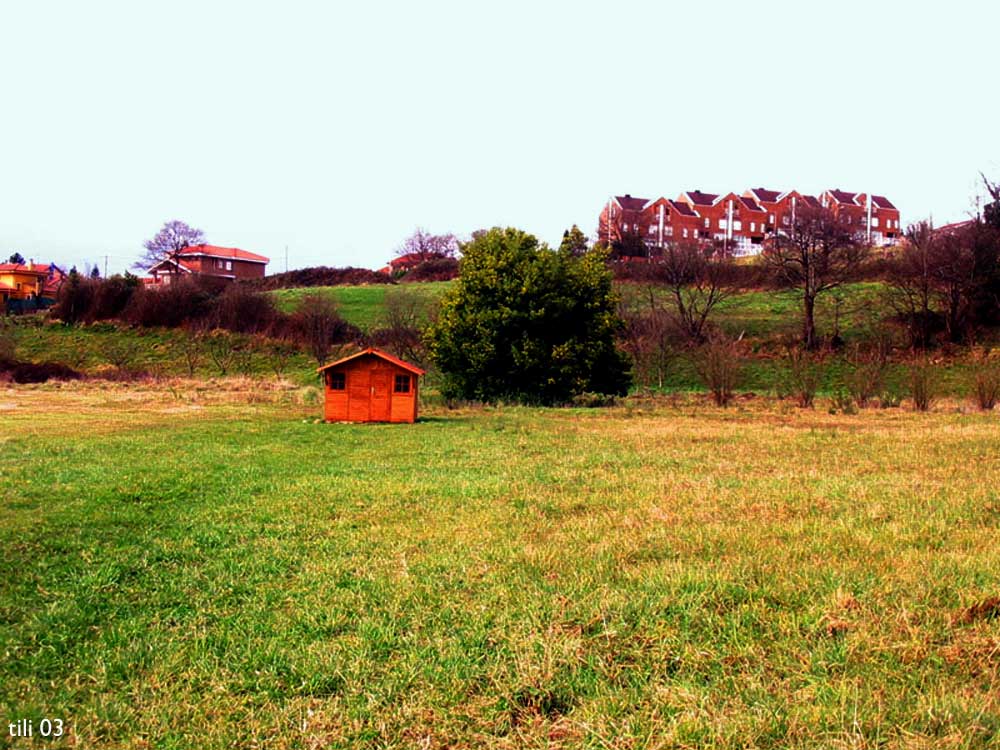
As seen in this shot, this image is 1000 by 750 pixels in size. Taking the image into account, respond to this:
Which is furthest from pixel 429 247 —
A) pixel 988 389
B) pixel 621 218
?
pixel 988 389

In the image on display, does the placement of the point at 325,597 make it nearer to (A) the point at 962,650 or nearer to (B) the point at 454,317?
(A) the point at 962,650

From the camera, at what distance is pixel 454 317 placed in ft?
105

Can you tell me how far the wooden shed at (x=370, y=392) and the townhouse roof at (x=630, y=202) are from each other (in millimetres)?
64451

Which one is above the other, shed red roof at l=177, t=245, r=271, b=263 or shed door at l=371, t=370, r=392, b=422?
shed red roof at l=177, t=245, r=271, b=263

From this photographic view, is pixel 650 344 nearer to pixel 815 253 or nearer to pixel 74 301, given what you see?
pixel 815 253

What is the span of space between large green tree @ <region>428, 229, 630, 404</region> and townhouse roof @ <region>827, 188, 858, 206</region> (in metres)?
64.0

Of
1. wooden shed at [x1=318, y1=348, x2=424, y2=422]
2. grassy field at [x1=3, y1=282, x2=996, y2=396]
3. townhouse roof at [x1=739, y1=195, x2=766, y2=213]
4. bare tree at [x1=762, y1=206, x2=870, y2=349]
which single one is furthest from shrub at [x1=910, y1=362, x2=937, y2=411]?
townhouse roof at [x1=739, y1=195, x2=766, y2=213]

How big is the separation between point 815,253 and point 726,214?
142ft

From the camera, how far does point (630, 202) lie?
84250mm

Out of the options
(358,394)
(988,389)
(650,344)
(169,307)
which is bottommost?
(358,394)

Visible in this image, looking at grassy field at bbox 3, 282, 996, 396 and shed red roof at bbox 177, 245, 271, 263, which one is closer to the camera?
grassy field at bbox 3, 282, 996, 396

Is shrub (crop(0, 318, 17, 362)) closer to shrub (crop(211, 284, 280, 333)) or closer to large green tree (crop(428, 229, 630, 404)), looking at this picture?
shrub (crop(211, 284, 280, 333))

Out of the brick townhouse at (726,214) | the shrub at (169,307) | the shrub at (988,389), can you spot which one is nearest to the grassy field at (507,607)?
the shrub at (988,389)

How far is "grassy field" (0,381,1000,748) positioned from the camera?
11.6 ft
